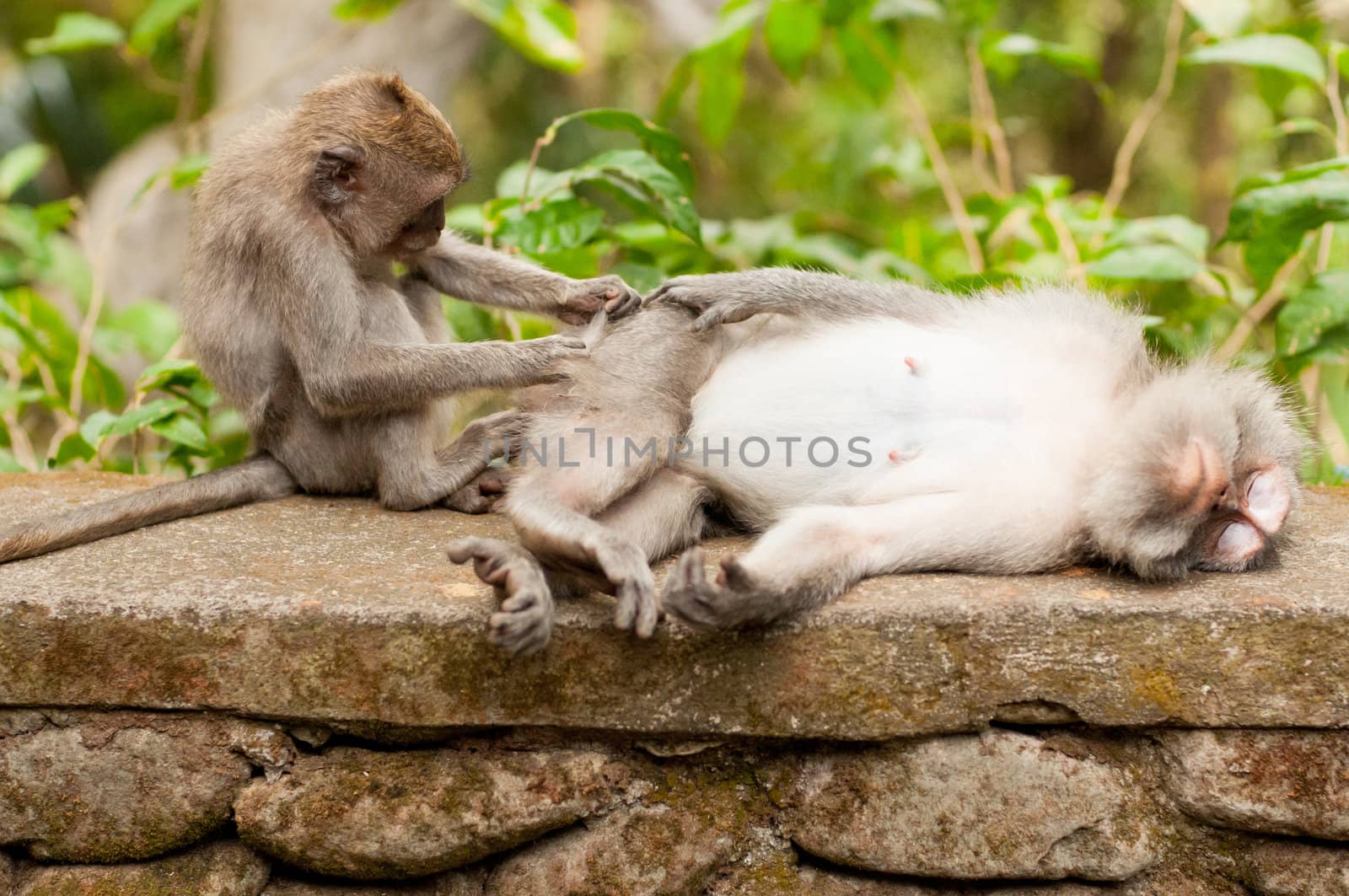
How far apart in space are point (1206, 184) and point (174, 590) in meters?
8.89

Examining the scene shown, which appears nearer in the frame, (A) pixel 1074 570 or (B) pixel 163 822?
(B) pixel 163 822

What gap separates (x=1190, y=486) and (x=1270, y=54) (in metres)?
2.17

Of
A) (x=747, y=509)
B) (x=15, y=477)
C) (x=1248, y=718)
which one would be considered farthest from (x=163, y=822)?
(x=1248, y=718)

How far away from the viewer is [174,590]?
2178 millimetres

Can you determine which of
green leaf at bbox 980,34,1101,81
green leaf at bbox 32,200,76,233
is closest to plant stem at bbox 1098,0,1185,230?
green leaf at bbox 980,34,1101,81

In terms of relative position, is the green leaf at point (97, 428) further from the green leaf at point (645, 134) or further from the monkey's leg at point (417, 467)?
the green leaf at point (645, 134)

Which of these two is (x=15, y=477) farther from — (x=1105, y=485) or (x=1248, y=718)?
(x=1248, y=718)

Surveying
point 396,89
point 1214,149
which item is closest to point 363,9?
point 396,89

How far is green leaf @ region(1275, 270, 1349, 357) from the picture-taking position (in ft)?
11.1

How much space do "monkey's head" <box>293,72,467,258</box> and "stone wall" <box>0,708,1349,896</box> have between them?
1.25 metres

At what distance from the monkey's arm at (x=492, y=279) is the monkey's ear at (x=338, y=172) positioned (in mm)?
343

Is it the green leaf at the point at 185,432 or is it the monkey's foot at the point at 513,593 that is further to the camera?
the green leaf at the point at 185,432

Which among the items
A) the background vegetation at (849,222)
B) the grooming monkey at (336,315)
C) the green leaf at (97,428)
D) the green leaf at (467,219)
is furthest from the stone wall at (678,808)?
the green leaf at (467,219)

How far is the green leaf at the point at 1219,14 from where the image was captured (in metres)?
4.05
